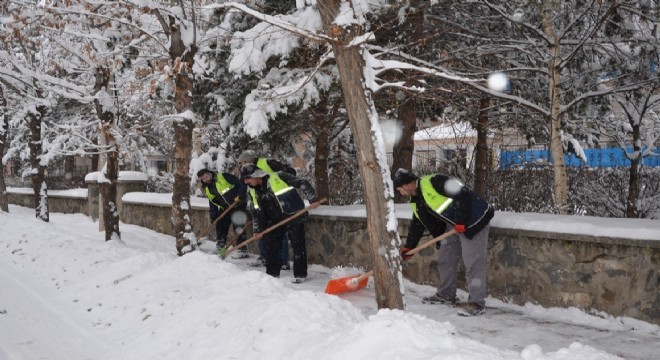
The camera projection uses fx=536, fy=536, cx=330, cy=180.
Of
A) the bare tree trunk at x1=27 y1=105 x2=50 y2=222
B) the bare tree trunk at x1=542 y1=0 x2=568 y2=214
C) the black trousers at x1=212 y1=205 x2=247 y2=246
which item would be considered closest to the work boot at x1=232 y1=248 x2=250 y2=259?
the black trousers at x1=212 y1=205 x2=247 y2=246

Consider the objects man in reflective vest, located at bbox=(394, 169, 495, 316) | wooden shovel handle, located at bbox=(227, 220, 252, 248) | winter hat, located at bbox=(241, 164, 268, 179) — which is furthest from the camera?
wooden shovel handle, located at bbox=(227, 220, 252, 248)

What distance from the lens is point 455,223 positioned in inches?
207

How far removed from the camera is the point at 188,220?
8109 millimetres

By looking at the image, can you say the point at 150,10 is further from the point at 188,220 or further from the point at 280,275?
the point at 280,275

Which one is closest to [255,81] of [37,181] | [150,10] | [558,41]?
[150,10]

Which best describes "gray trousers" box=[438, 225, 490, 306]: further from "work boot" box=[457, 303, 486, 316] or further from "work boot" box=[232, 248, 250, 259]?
"work boot" box=[232, 248, 250, 259]

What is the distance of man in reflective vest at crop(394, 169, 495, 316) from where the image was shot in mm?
5242

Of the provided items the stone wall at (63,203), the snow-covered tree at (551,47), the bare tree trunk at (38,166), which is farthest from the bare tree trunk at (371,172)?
the stone wall at (63,203)

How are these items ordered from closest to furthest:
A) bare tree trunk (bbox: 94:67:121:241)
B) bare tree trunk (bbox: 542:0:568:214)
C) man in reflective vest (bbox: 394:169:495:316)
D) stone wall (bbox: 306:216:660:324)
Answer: stone wall (bbox: 306:216:660:324) → man in reflective vest (bbox: 394:169:495:316) → bare tree trunk (bbox: 542:0:568:214) → bare tree trunk (bbox: 94:67:121:241)

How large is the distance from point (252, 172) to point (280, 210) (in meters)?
0.79

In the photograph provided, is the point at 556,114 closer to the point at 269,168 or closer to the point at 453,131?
the point at 269,168

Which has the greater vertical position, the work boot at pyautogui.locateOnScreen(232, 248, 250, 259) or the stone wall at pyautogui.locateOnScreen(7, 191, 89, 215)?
the stone wall at pyautogui.locateOnScreen(7, 191, 89, 215)

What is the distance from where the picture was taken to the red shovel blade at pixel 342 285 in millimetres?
6121

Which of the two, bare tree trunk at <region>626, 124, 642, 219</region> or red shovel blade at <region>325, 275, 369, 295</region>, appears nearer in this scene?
red shovel blade at <region>325, 275, 369, 295</region>
